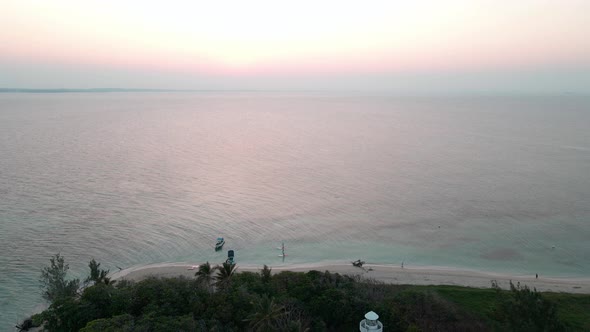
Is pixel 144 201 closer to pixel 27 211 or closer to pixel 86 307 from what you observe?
pixel 27 211

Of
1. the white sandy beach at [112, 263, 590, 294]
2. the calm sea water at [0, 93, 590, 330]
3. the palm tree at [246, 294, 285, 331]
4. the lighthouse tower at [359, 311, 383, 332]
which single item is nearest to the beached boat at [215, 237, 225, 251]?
the calm sea water at [0, 93, 590, 330]

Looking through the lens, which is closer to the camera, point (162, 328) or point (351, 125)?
point (162, 328)

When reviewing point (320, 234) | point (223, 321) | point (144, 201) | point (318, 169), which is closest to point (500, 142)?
point (318, 169)

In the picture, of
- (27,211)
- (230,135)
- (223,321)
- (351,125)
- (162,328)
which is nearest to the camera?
(162,328)

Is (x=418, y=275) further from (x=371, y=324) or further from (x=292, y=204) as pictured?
Answer: (x=292, y=204)

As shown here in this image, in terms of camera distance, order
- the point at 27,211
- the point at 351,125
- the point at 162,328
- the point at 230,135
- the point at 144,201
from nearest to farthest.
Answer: the point at 162,328 → the point at 27,211 → the point at 144,201 → the point at 230,135 → the point at 351,125

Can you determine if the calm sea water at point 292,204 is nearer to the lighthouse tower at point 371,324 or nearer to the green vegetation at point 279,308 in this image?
the green vegetation at point 279,308

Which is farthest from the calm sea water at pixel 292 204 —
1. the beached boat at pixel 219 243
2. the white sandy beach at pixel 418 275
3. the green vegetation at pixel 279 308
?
the green vegetation at pixel 279 308
